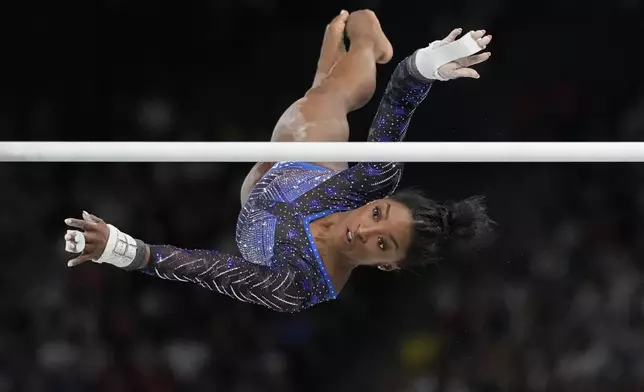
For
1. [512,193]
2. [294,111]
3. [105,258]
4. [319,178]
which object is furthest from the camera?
[512,193]

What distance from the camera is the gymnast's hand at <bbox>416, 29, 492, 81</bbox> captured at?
1835mm

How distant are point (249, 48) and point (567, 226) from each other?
160 cm

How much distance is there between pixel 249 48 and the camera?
3.49m

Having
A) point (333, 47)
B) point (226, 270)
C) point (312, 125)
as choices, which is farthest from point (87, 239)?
point (333, 47)

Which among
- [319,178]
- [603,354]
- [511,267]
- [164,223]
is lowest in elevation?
[603,354]

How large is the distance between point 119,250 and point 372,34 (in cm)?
124

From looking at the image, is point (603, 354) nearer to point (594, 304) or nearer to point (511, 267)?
point (594, 304)

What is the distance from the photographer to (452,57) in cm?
191

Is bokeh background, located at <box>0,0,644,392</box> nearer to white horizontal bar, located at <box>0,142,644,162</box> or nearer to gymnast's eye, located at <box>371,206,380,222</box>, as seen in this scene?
gymnast's eye, located at <box>371,206,380,222</box>

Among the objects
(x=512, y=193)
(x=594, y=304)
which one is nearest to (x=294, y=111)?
(x=512, y=193)

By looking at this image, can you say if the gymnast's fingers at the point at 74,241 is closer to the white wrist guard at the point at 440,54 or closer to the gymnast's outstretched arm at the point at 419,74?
the gymnast's outstretched arm at the point at 419,74

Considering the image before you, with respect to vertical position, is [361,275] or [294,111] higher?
[294,111]

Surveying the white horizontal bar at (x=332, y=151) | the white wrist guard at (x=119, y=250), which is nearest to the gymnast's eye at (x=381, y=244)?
the white horizontal bar at (x=332, y=151)

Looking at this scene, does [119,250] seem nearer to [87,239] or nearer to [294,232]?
[87,239]
